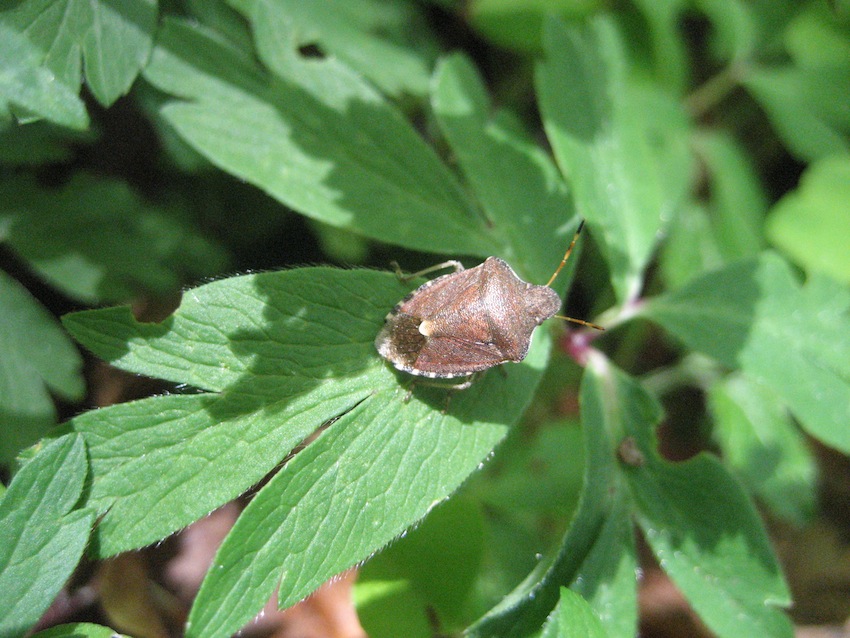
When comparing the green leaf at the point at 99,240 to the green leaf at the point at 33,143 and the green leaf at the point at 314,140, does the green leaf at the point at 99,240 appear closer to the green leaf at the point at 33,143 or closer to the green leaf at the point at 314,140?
the green leaf at the point at 33,143

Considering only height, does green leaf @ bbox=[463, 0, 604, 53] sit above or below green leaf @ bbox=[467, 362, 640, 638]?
above

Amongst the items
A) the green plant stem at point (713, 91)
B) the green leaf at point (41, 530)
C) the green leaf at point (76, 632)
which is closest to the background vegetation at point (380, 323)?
the green leaf at point (41, 530)

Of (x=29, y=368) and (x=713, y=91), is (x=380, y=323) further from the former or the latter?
(x=713, y=91)

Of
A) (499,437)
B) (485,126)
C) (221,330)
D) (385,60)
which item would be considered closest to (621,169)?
(485,126)

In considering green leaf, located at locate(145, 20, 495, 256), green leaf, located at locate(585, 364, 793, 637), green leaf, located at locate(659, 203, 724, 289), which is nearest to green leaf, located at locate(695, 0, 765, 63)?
green leaf, located at locate(659, 203, 724, 289)

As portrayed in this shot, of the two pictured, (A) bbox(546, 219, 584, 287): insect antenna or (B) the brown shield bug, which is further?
(A) bbox(546, 219, 584, 287): insect antenna

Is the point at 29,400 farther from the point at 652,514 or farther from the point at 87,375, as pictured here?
the point at 652,514

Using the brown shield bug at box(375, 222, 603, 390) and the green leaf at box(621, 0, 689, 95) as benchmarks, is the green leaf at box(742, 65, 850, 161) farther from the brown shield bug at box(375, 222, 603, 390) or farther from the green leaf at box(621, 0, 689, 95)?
the brown shield bug at box(375, 222, 603, 390)

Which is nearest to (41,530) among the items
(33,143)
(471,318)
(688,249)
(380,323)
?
(380,323)
